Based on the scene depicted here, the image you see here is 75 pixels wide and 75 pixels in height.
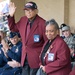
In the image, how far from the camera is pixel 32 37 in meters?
3.22

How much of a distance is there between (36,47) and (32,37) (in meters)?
0.14

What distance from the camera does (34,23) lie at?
3.25m

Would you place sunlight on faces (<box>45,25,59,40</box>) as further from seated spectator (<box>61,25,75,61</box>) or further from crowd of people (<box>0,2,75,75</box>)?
seated spectator (<box>61,25,75,61</box>)

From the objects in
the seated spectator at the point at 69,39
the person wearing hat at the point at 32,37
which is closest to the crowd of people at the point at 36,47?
the person wearing hat at the point at 32,37

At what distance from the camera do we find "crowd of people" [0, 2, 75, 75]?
274 cm

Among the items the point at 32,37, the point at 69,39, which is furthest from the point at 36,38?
the point at 69,39

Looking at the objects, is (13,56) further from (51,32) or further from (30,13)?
(51,32)

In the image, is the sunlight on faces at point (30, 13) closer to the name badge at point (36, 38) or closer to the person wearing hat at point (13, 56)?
the name badge at point (36, 38)

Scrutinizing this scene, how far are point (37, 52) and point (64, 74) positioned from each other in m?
0.61

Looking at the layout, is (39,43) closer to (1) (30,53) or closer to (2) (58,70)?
(1) (30,53)

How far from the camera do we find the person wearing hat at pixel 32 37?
3189 mm

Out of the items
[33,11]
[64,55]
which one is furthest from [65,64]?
[33,11]

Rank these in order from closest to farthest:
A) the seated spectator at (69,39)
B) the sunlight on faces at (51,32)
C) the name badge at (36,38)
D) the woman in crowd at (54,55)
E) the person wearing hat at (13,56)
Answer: the woman in crowd at (54,55), the sunlight on faces at (51,32), the name badge at (36,38), the person wearing hat at (13,56), the seated spectator at (69,39)

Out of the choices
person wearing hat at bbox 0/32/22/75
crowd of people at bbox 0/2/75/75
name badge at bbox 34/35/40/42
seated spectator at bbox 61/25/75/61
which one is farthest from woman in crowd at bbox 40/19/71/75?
seated spectator at bbox 61/25/75/61
